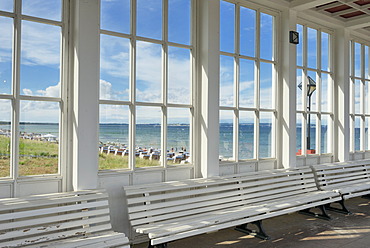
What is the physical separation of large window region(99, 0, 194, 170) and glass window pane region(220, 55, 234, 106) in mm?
626

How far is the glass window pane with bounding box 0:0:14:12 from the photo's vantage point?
366cm

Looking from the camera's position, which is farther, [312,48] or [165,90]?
[312,48]

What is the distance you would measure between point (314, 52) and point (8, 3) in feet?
18.9

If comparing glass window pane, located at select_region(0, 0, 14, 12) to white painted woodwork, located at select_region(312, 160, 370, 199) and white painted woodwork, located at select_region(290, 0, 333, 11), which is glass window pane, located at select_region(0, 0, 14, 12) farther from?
white painted woodwork, located at select_region(312, 160, 370, 199)

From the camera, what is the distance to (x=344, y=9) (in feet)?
23.2

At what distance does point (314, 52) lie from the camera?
724 cm

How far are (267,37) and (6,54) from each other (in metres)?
4.29

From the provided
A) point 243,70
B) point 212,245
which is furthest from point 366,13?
point 212,245

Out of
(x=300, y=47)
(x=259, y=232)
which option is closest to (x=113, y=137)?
(x=259, y=232)

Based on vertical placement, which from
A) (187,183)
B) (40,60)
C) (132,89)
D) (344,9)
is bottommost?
(187,183)

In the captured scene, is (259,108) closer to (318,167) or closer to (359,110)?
(318,167)

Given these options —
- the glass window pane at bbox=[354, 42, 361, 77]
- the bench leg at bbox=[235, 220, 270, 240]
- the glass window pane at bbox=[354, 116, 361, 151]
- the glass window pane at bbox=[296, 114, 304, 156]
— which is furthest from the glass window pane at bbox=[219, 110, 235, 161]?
the glass window pane at bbox=[354, 42, 361, 77]

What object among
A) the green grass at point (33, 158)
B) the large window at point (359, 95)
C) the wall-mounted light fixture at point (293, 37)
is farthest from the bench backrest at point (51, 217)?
the large window at point (359, 95)

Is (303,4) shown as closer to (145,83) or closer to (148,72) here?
(148,72)
